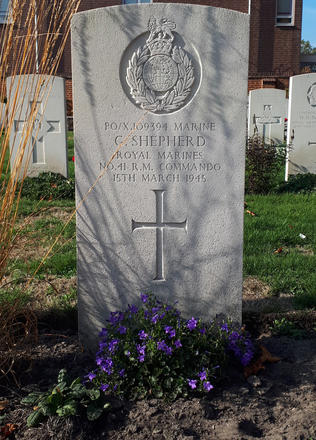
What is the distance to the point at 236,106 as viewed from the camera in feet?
9.04

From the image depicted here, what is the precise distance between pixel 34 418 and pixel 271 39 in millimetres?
18451

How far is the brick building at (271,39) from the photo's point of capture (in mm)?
18000

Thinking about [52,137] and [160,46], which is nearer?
[160,46]

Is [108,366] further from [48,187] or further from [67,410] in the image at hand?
[48,187]

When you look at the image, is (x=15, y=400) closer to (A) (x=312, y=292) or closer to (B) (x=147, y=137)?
(B) (x=147, y=137)

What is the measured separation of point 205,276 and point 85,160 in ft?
3.23

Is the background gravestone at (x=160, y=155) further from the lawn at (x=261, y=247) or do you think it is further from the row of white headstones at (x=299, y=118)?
the row of white headstones at (x=299, y=118)

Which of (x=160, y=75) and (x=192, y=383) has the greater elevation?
(x=160, y=75)

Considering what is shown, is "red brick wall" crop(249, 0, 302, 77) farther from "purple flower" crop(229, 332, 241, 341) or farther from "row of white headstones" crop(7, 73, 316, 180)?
"purple flower" crop(229, 332, 241, 341)

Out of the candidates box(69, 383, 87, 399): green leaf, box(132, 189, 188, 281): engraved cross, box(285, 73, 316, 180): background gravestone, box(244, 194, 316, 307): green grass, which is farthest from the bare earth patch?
box(285, 73, 316, 180): background gravestone

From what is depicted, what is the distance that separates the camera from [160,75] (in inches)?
109

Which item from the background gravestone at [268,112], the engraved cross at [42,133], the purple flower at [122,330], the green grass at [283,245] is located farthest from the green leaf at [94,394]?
the background gravestone at [268,112]

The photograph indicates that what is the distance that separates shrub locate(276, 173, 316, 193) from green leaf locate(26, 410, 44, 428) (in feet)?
18.7

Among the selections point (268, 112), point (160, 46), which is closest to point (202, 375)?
point (160, 46)
